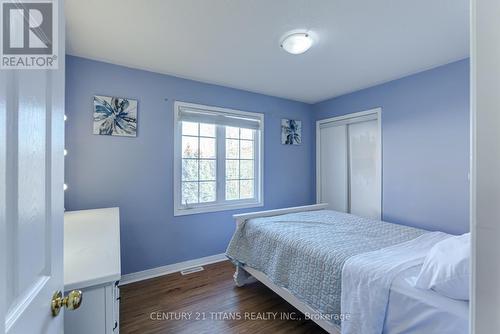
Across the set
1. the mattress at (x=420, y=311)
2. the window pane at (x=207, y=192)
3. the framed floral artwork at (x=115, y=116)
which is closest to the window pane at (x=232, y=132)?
the window pane at (x=207, y=192)

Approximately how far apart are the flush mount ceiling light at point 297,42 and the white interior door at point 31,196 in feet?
5.39

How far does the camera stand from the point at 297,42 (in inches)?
77.2

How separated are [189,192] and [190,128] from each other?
83 cm

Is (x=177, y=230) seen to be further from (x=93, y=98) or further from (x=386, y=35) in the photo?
(x=386, y=35)

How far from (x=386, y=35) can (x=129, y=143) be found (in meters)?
2.73

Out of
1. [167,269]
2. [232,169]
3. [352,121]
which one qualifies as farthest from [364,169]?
[167,269]

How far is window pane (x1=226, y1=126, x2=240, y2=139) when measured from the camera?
10.7ft

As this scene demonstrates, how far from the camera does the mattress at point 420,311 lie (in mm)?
1031

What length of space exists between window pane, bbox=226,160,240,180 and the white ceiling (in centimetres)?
115

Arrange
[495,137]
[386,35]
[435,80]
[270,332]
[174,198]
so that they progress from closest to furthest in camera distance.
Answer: [495,137]
[270,332]
[386,35]
[435,80]
[174,198]

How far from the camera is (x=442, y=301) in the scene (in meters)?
1.10

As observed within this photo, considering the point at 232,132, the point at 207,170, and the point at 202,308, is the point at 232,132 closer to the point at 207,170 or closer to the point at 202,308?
the point at 207,170

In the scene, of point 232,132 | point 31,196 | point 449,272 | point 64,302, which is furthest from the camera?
point 232,132

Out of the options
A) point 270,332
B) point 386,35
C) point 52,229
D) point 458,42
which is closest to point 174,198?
point 270,332
